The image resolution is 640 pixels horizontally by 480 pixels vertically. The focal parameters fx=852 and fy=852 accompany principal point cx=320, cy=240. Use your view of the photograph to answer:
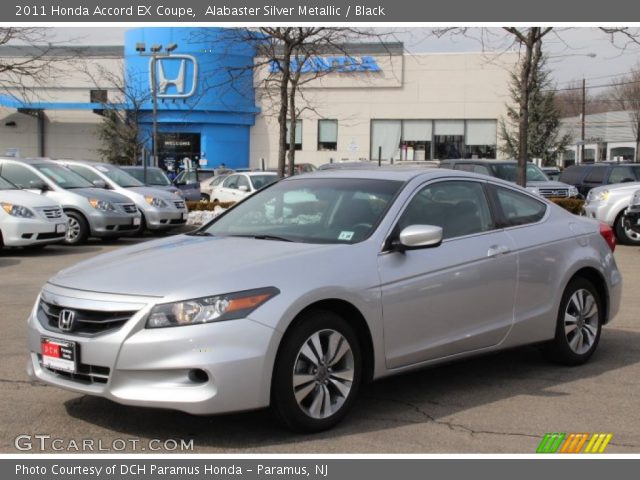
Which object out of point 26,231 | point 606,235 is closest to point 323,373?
point 606,235

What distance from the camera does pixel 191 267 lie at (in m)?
4.89

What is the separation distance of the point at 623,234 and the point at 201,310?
14193 millimetres

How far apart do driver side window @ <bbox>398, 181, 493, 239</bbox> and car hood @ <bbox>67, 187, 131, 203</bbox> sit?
11430 mm

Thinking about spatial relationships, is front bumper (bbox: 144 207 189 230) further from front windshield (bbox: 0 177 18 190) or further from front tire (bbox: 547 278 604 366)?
front tire (bbox: 547 278 604 366)

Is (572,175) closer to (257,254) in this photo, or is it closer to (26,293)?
(26,293)

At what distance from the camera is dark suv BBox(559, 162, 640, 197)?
22.0 meters

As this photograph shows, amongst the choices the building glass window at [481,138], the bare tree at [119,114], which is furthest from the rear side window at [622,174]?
the bare tree at [119,114]

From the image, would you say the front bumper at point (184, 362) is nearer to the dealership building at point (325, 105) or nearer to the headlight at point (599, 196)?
the headlight at point (599, 196)

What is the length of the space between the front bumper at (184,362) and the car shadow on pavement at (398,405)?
1.12 feet

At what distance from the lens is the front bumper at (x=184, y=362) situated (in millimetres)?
4445

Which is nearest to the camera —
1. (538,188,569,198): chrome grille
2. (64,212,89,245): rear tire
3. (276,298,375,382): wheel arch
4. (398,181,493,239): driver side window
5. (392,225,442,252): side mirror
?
(276,298,375,382): wheel arch

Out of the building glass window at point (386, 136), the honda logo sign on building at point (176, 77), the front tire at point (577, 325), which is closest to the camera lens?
the front tire at point (577, 325)

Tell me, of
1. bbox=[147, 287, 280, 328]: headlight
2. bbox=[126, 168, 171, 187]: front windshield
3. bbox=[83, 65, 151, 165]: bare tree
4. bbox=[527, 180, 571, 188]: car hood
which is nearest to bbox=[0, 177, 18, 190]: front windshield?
bbox=[126, 168, 171, 187]: front windshield

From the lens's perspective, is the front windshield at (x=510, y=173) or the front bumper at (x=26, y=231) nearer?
the front bumper at (x=26, y=231)
